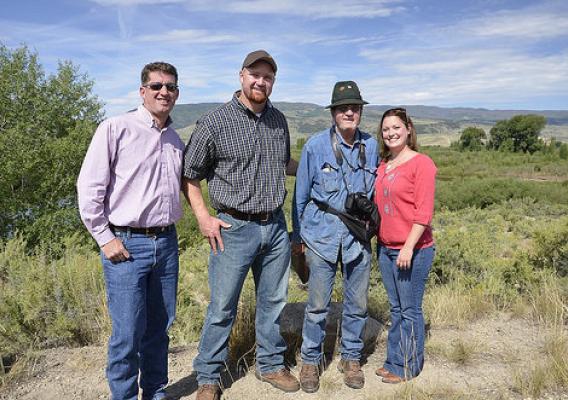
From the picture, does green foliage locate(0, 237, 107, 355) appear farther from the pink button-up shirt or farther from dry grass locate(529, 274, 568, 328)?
dry grass locate(529, 274, 568, 328)

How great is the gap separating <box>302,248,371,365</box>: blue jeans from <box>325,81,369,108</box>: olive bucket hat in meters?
1.05

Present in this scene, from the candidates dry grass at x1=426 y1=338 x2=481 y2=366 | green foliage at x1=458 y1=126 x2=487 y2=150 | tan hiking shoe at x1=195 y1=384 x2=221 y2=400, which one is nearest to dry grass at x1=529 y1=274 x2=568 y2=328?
dry grass at x1=426 y1=338 x2=481 y2=366

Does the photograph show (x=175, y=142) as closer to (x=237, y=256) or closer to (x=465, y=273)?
(x=237, y=256)

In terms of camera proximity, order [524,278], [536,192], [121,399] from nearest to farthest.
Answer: [121,399]
[524,278]
[536,192]

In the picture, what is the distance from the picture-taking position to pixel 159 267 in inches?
112

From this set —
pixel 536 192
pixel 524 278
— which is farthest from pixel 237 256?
pixel 536 192

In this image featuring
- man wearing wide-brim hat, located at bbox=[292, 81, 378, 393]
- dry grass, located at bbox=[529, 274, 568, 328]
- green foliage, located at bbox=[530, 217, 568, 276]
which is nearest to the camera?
man wearing wide-brim hat, located at bbox=[292, 81, 378, 393]

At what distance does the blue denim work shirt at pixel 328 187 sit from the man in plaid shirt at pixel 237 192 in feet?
0.56

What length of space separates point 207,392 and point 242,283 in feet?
2.55

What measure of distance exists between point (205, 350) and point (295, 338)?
3.47 feet

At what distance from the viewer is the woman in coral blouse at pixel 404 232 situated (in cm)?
306

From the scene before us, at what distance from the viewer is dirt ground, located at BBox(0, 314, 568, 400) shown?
127 inches

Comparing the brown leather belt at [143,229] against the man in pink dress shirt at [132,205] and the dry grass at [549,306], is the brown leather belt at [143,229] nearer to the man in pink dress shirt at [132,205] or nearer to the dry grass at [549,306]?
the man in pink dress shirt at [132,205]

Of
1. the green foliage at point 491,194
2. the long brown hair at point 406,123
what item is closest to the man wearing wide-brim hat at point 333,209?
the long brown hair at point 406,123
